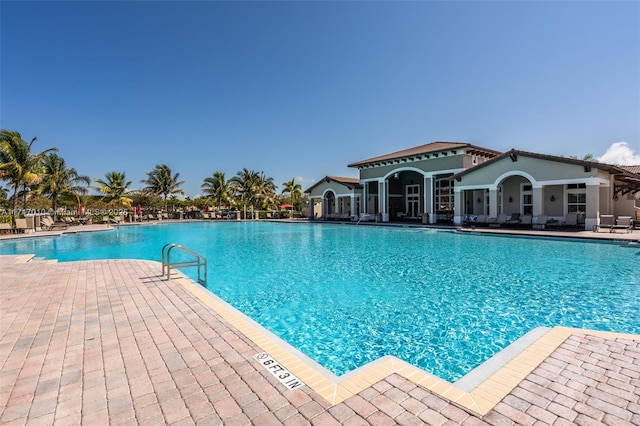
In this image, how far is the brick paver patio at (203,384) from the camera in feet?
7.55

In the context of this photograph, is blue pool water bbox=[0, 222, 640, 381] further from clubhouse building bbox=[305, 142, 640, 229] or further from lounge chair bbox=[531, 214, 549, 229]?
clubhouse building bbox=[305, 142, 640, 229]

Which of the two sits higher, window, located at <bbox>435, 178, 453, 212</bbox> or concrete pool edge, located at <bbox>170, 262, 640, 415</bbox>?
window, located at <bbox>435, 178, 453, 212</bbox>

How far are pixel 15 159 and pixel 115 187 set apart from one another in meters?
14.8

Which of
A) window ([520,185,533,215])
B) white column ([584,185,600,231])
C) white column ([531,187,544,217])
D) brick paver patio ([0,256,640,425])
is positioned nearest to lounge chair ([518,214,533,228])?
white column ([531,187,544,217])

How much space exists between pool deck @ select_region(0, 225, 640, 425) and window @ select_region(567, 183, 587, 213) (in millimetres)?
18800

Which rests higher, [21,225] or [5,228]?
[21,225]

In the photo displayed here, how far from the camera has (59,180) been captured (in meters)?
29.5

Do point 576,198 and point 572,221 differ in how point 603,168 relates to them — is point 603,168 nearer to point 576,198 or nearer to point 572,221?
point 572,221

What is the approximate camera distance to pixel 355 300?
6527 mm

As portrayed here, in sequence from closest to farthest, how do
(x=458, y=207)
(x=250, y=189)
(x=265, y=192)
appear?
(x=458, y=207), (x=250, y=189), (x=265, y=192)

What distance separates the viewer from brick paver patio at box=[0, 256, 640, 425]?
7.55ft

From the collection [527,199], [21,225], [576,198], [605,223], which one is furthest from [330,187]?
[21,225]

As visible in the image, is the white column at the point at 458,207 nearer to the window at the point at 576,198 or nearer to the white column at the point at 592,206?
the window at the point at 576,198

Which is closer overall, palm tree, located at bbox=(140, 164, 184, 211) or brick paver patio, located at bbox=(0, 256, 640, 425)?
brick paver patio, located at bbox=(0, 256, 640, 425)
